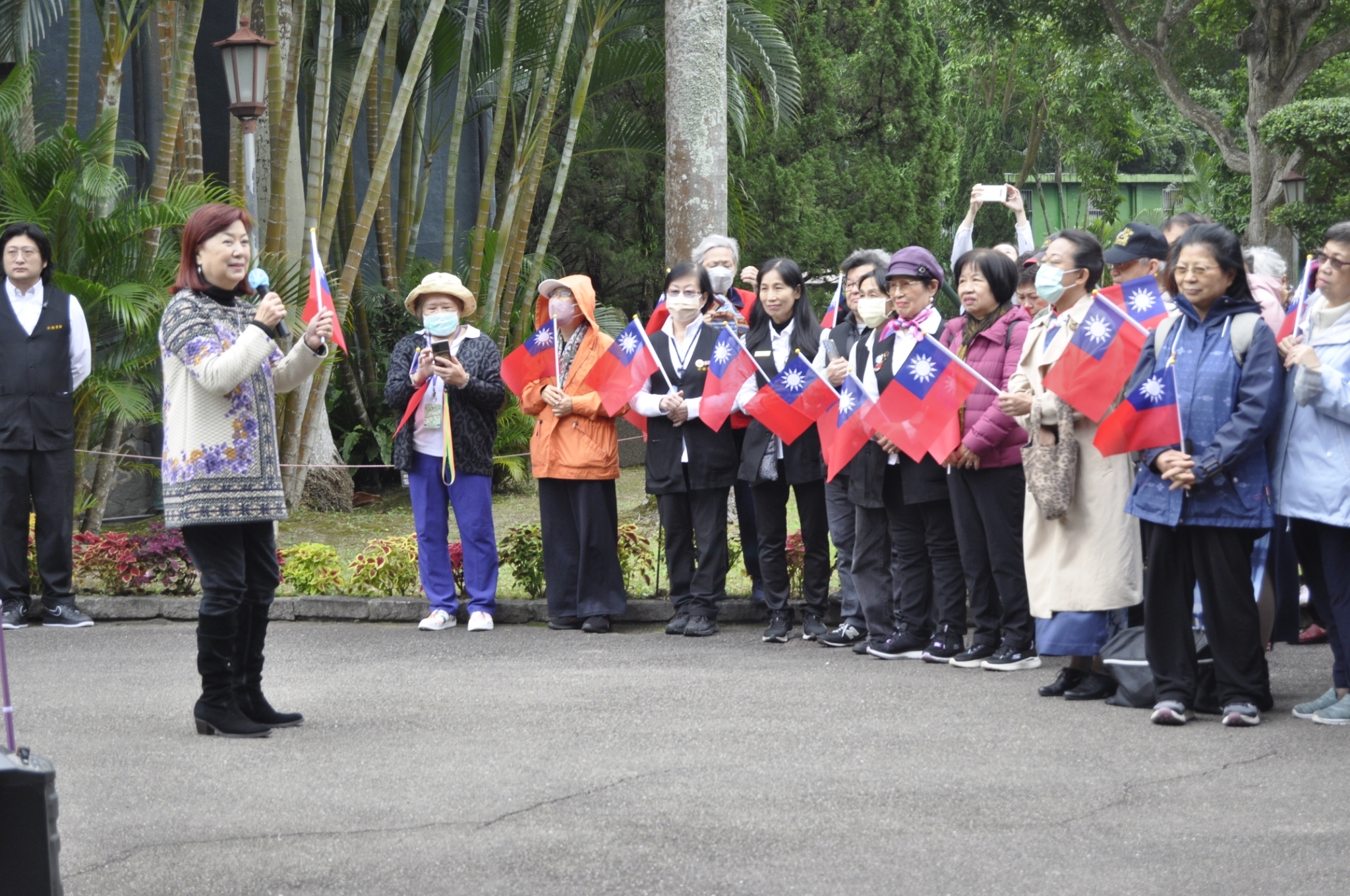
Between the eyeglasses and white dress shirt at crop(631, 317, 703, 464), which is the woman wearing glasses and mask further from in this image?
the eyeglasses

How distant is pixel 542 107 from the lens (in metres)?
19.4

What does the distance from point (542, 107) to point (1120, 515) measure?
45.6 feet

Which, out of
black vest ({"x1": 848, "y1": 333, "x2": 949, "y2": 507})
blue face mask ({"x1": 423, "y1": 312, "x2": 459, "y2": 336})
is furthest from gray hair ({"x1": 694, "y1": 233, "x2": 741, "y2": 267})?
blue face mask ({"x1": 423, "y1": 312, "x2": 459, "y2": 336})

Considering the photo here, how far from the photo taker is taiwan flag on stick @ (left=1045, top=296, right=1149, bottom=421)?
21.5 ft

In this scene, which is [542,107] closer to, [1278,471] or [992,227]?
[1278,471]

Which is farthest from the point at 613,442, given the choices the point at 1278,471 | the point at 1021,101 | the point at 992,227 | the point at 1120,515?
the point at 1021,101

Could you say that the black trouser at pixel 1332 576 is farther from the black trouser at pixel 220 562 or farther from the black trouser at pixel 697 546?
the black trouser at pixel 220 562

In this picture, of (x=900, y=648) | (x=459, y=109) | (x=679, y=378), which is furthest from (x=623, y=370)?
(x=459, y=109)

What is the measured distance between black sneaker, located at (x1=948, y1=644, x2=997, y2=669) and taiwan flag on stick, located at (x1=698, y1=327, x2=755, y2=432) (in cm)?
191

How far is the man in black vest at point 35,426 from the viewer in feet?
29.5

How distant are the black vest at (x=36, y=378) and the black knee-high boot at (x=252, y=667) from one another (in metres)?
3.54

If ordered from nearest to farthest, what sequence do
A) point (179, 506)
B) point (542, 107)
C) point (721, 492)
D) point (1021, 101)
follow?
point (179, 506) → point (721, 492) → point (542, 107) → point (1021, 101)

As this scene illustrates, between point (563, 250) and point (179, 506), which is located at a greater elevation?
point (563, 250)

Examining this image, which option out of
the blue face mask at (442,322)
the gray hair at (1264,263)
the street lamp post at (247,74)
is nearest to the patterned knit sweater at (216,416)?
the blue face mask at (442,322)
